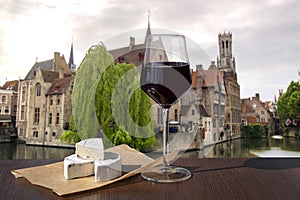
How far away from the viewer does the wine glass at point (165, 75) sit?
0.28 m

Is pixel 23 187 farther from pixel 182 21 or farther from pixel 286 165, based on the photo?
pixel 182 21

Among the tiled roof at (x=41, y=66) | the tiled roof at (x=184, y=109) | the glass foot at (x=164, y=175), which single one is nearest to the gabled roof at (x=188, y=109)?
the tiled roof at (x=184, y=109)

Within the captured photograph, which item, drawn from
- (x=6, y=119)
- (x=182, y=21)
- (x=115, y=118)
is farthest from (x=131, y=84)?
(x=6, y=119)

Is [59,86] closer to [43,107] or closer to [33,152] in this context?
[43,107]

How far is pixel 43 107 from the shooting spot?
21.4 feet

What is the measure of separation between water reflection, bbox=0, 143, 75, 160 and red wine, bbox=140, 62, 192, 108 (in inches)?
203

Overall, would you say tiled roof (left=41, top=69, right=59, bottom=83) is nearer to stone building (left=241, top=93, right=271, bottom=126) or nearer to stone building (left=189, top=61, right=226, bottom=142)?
stone building (left=241, top=93, right=271, bottom=126)

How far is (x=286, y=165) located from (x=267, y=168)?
2.1 inches

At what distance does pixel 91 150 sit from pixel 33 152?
250 inches

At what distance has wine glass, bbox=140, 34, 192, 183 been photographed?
0.28 metres

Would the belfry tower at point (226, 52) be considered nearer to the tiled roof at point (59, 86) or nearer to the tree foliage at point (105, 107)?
the tiled roof at point (59, 86)

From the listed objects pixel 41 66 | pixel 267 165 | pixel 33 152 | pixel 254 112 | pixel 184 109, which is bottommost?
pixel 33 152

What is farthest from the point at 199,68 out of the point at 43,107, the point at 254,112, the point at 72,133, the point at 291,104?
the point at 254,112

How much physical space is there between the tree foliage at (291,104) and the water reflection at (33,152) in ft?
21.4
